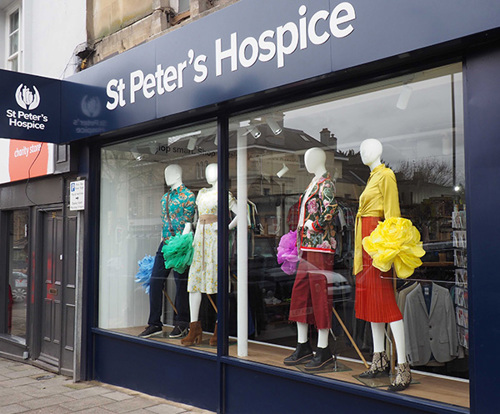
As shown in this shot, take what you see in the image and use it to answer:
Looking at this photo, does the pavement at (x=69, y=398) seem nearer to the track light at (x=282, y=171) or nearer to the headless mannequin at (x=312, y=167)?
the headless mannequin at (x=312, y=167)

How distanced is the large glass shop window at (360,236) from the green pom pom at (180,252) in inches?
26.6

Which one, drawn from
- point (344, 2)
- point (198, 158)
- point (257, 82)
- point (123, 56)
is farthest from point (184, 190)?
point (344, 2)

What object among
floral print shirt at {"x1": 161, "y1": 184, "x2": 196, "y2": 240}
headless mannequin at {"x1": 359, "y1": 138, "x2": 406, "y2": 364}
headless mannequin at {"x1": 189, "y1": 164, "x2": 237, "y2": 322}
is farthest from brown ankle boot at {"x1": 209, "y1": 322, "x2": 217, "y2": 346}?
headless mannequin at {"x1": 359, "y1": 138, "x2": 406, "y2": 364}

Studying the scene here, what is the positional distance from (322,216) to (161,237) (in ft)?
6.86

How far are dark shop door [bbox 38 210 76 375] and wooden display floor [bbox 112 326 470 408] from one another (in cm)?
149

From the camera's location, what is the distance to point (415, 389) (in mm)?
3730

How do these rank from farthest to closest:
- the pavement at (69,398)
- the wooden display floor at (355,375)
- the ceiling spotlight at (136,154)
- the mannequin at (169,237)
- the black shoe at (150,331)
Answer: the ceiling spotlight at (136,154) → the black shoe at (150,331) → the mannequin at (169,237) → the pavement at (69,398) → the wooden display floor at (355,375)

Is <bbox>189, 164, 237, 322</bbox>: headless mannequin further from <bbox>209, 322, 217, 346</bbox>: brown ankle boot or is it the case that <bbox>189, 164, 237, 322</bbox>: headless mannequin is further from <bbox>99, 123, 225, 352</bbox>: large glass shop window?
<bbox>209, 322, 217, 346</bbox>: brown ankle boot

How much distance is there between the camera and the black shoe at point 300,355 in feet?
14.7

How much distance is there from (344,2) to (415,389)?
2.62 meters

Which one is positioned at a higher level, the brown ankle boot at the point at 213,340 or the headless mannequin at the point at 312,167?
the headless mannequin at the point at 312,167

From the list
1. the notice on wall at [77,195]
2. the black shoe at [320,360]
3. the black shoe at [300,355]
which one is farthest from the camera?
the notice on wall at [77,195]

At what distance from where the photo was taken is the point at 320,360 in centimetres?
440

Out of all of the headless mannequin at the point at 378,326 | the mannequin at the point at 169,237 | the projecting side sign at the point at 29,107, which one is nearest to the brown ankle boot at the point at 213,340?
the mannequin at the point at 169,237
